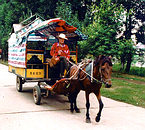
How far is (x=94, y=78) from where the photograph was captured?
592cm

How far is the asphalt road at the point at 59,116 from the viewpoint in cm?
559

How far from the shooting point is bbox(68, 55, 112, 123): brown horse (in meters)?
5.47

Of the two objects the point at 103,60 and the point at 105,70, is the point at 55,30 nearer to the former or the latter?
the point at 103,60

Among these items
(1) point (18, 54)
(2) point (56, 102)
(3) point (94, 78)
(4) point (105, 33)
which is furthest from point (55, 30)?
(4) point (105, 33)

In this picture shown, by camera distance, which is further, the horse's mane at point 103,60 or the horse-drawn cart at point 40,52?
the horse-drawn cart at point 40,52

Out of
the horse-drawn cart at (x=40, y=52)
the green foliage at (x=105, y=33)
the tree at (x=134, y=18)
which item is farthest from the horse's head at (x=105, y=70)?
the tree at (x=134, y=18)

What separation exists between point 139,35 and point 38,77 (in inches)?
584

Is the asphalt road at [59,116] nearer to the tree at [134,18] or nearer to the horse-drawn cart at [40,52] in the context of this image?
the horse-drawn cart at [40,52]

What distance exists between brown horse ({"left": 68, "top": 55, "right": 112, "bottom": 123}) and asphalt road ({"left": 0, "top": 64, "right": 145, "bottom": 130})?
422 millimetres

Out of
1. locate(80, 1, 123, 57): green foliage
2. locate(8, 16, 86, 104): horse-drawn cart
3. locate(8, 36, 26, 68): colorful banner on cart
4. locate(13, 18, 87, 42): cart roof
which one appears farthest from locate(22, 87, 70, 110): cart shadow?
locate(80, 1, 123, 57): green foliage

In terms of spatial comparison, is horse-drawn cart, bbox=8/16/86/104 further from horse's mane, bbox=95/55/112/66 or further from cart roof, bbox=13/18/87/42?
horse's mane, bbox=95/55/112/66

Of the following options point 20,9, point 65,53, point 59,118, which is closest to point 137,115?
point 59,118

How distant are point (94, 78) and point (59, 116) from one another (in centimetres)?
159

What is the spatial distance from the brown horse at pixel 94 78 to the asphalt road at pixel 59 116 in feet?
1.38
